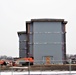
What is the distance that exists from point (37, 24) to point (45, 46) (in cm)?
546

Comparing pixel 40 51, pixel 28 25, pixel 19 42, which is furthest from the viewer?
pixel 19 42

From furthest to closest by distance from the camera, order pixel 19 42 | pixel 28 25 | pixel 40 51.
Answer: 1. pixel 19 42
2. pixel 28 25
3. pixel 40 51

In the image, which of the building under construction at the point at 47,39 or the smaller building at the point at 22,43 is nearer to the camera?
the building under construction at the point at 47,39

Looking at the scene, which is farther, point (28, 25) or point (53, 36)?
point (28, 25)

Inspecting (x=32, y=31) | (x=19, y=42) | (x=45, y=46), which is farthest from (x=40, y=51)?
(x=19, y=42)

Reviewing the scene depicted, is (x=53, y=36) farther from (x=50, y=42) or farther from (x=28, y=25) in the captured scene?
(x=28, y=25)

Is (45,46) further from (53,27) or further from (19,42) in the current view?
(19,42)

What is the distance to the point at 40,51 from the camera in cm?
6188

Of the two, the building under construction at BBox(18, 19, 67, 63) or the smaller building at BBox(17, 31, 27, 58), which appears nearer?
the building under construction at BBox(18, 19, 67, 63)

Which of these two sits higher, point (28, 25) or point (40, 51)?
point (28, 25)

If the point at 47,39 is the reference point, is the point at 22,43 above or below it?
below

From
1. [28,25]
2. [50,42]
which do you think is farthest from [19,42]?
[50,42]

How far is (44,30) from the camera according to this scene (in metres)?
63.1

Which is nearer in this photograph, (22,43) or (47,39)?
(47,39)
